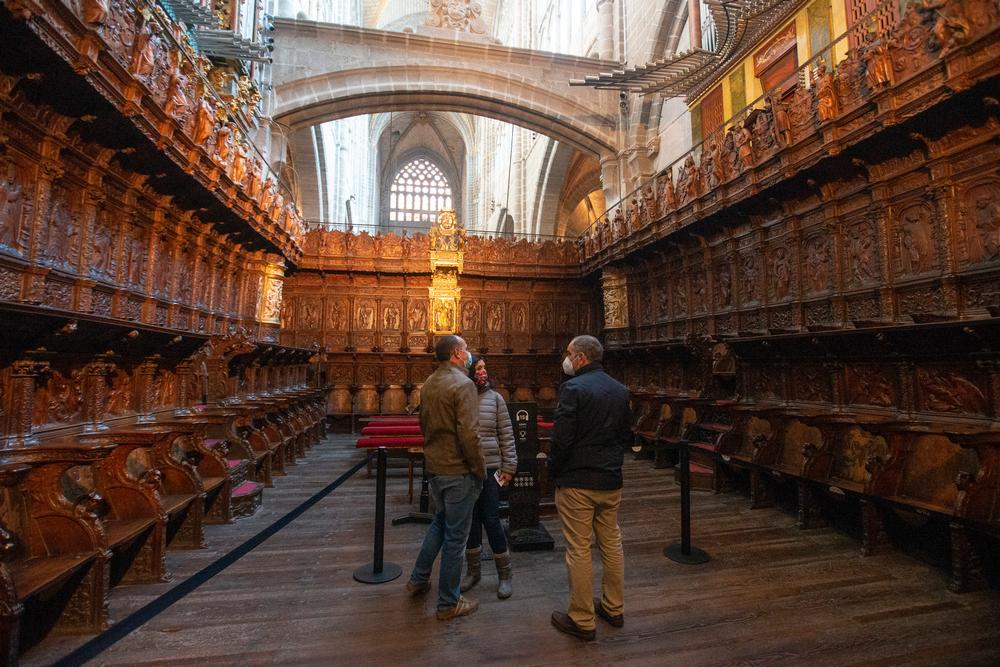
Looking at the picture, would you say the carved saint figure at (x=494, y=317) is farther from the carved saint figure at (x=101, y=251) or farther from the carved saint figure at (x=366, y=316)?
the carved saint figure at (x=101, y=251)

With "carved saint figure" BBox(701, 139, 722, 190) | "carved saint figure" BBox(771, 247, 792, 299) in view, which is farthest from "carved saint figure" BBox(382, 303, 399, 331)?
"carved saint figure" BBox(771, 247, 792, 299)

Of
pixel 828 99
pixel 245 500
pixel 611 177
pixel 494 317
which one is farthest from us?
pixel 611 177

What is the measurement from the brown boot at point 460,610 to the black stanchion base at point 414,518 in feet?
5.76

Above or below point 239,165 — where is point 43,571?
below

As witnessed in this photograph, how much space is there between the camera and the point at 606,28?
14.6m

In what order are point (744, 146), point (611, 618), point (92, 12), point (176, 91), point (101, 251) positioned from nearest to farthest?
point (611, 618) < point (92, 12) < point (101, 251) < point (176, 91) < point (744, 146)

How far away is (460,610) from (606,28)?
1659cm

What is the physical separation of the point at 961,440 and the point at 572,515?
2.76 meters

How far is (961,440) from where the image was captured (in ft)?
10.3

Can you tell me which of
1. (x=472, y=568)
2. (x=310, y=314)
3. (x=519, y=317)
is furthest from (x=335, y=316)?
(x=472, y=568)

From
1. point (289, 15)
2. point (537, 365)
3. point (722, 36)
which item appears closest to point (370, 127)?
point (289, 15)

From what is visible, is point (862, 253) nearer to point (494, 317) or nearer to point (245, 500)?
point (245, 500)

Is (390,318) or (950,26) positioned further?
(390,318)

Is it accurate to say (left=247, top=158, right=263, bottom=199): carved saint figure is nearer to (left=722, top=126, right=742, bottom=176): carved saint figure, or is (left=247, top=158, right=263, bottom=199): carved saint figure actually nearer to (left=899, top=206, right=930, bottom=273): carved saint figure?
(left=722, top=126, right=742, bottom=176): carved saint figure
